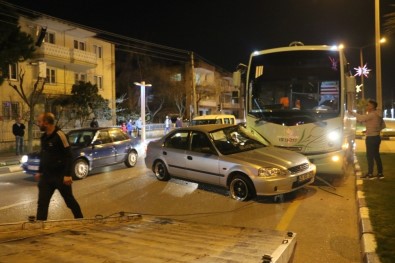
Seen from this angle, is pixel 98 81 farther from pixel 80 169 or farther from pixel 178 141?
pixel 178 141

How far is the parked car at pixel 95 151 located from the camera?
11711 millimetres

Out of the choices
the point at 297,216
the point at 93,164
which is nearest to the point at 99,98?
the point at 93,164

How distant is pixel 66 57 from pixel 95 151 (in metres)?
20.1

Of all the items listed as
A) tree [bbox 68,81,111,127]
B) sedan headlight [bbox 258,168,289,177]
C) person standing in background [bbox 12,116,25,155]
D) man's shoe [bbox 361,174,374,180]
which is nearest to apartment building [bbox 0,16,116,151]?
tree [bbox 68,81,111,127]

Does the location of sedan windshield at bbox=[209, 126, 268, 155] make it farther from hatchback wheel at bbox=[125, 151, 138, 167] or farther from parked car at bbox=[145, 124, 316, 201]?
hatchback wheel at bbox=[125, 151, 138, 167]

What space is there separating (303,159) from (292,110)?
6.61ft

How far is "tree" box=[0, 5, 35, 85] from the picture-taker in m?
19.8

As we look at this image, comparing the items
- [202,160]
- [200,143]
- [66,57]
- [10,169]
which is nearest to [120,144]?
[10,169]

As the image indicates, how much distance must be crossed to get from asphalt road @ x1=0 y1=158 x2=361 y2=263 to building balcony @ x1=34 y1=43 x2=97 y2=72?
18956 millimetres

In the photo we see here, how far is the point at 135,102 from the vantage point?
48.0 meters

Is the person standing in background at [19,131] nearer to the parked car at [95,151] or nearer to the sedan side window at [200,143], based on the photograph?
the parked car at [95,151]

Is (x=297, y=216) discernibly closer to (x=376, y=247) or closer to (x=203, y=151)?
(x=376, y=247)

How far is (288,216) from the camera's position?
7266 millimetres

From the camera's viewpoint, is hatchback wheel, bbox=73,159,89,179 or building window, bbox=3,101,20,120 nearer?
hatchback wheel, bbox=73,159,89,179
